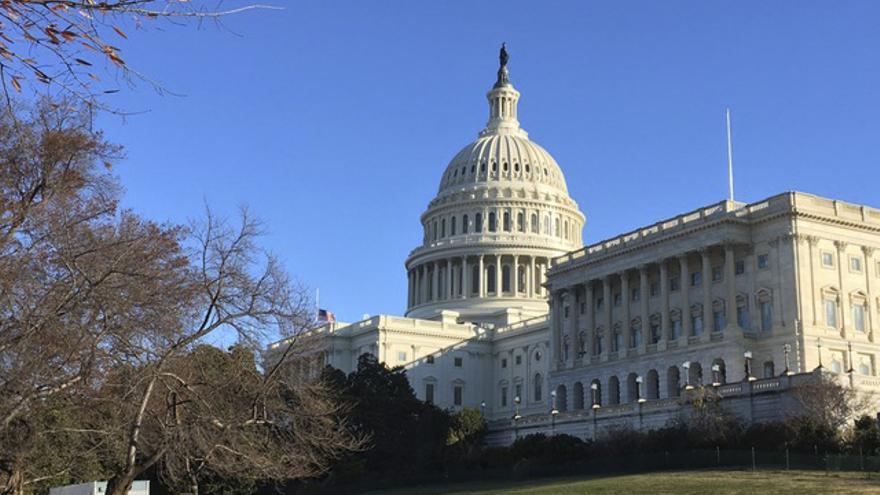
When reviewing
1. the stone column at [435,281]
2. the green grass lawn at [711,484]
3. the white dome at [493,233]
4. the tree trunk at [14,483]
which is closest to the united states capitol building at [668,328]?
A: the white dome at [493,233]

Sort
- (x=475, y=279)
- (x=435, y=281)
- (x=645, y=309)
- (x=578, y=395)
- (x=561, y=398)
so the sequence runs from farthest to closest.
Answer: (x=435, y=281) < (x=475, y=279) < (x=561, y=398) < (x=578, y=395) < (x=645, y=309)

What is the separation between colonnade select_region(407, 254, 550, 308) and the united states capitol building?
13.1 ft

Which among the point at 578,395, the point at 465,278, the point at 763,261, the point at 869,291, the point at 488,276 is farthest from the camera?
the point at 488,276

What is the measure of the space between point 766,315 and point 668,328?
31.6 ft

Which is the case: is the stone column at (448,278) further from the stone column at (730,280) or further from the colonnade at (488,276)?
the stone column at (730,280)

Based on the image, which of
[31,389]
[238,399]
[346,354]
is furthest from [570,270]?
[31,389]

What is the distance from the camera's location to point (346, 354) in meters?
135

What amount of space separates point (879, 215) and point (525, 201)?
6534 centimetres

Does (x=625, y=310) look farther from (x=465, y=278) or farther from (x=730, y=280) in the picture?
(x=465, y=278)

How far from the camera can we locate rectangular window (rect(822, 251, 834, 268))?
304 feet

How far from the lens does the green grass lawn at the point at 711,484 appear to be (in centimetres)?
5019

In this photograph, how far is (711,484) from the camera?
54281 millimetres

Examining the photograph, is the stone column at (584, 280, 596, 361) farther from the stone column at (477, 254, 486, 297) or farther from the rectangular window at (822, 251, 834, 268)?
the stone column at (477, 254, 486, 297)

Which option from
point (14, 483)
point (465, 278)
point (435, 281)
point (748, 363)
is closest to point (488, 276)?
point (465, 278)
